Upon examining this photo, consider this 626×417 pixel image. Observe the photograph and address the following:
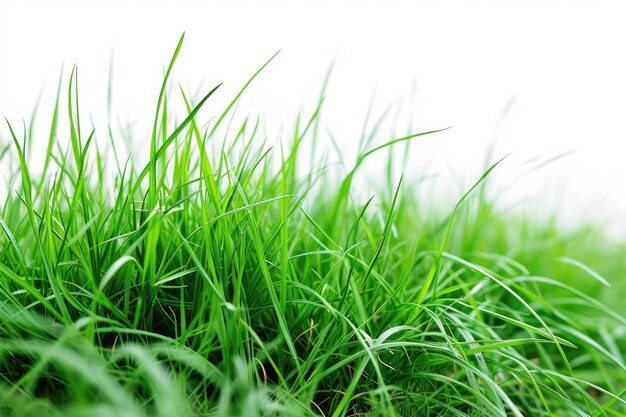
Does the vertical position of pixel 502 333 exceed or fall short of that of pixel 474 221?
it falls short

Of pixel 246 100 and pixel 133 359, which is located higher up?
pixel 246 100

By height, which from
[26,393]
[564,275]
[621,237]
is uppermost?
[26,393]

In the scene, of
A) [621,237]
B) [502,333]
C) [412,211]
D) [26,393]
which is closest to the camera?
[26,393]

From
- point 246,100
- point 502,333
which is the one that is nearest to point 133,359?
point 246,100

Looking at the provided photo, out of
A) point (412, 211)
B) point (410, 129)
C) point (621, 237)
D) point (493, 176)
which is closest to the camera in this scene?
point (410, 129)

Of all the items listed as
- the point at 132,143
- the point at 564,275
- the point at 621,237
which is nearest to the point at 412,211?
the point at 564,275

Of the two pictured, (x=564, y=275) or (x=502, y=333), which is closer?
(x=502, y=333)

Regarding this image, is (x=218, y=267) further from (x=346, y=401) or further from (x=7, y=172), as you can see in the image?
(x=7, y=172)

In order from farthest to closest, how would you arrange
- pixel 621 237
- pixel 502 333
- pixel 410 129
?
pixel 621 237 → pixel 410 129 → pixel 502 333

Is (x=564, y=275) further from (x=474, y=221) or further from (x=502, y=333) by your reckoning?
(x=502, y=333)
